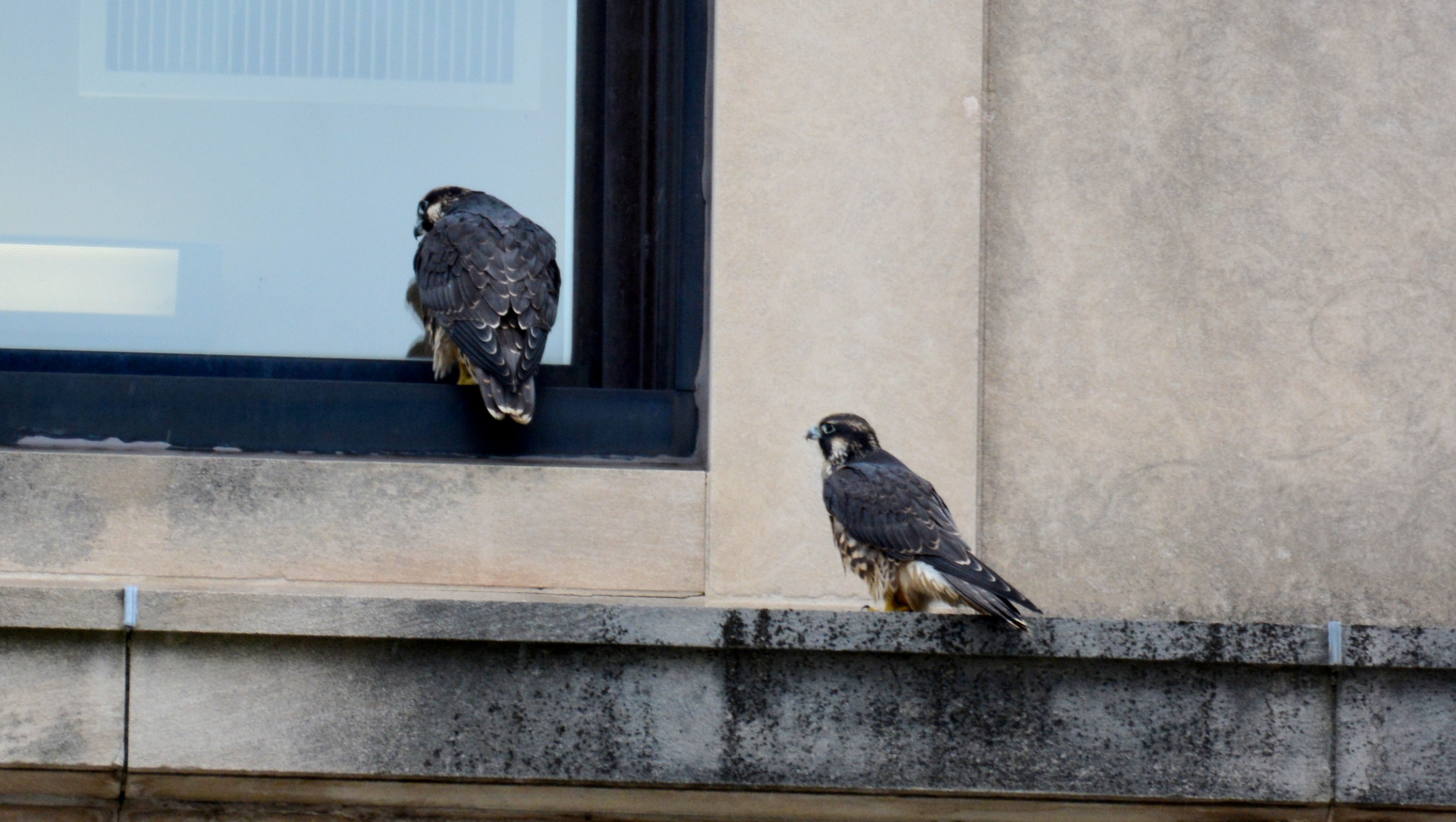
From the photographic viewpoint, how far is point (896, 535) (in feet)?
12.8

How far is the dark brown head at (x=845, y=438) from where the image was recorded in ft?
14.0

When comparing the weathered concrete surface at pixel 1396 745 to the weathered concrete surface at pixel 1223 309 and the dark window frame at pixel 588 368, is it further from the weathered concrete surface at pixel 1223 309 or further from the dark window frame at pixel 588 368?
the dark window frame at pixel 588 368

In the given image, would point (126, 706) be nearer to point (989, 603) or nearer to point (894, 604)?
point (894, 604)

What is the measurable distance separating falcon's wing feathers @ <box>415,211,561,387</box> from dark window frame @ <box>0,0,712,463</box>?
426 millimetres

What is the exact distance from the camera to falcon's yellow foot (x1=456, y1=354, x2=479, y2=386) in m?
4.84

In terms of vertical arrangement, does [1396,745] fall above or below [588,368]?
below

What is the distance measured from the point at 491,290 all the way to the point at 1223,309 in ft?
8.66

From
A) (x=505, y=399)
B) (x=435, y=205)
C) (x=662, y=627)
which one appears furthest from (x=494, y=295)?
(x=662, y=627)

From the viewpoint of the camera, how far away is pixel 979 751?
3.80m

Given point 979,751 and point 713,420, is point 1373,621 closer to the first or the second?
point 979,751

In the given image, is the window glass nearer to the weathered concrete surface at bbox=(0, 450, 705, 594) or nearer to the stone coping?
the weathered concrete surface at bbox=(0, 450, 705, 594)

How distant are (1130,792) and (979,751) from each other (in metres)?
0.44

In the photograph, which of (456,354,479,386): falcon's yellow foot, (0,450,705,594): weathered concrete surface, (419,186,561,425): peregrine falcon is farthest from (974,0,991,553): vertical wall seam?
(456,354,479,386): falcon's yellow foot

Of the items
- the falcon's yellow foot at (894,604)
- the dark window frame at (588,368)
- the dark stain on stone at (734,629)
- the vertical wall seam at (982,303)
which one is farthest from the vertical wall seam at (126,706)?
the vertical wall seam at (982,303)
